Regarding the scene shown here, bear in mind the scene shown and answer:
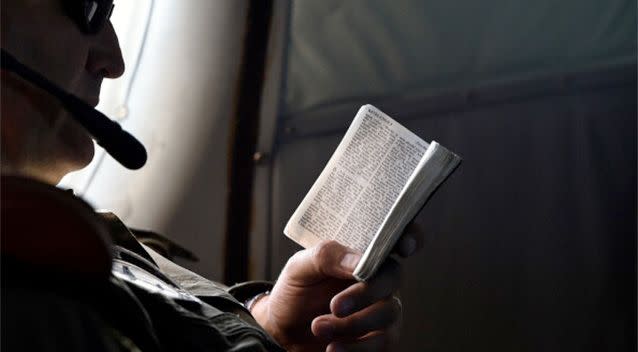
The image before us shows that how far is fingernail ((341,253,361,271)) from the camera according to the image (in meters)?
0.73

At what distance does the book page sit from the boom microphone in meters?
0.23

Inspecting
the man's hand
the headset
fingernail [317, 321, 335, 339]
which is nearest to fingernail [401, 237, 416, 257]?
the man's hand

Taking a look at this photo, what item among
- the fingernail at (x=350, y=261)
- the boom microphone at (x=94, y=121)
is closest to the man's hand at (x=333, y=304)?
the fingernail at (x=350, y=261)

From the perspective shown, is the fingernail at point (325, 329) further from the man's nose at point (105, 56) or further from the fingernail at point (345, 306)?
the man's nose at point (105, 56)

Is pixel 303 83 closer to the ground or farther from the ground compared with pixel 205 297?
farther from the ground

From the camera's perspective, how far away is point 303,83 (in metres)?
1.18

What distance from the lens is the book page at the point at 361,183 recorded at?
74 cm

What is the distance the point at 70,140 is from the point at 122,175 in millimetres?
685

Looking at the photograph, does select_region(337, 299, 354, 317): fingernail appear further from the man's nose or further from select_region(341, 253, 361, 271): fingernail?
the man's nose

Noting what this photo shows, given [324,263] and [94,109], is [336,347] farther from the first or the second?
[94,109]

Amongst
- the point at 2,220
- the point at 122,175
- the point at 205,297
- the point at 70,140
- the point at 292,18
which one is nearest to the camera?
the point at 2,220

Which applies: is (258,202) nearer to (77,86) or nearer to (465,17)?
(465,17)

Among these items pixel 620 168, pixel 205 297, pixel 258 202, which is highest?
pixel 620 168

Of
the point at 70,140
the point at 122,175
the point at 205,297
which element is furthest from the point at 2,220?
the point at 122,175
